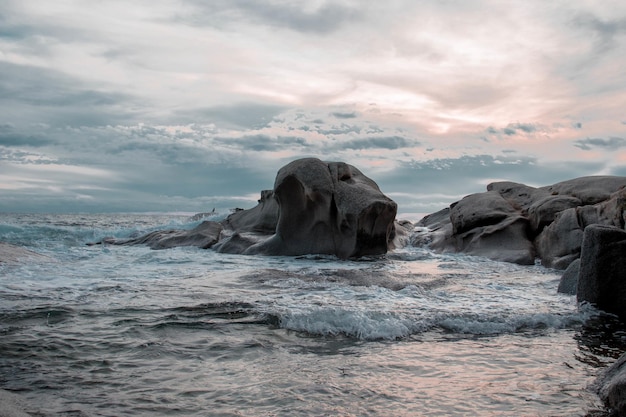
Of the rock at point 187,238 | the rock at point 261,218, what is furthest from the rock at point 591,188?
the rock at point 187,238

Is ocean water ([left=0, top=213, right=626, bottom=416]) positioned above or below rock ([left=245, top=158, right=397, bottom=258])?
below

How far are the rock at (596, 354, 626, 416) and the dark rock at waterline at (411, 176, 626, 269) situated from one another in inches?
397

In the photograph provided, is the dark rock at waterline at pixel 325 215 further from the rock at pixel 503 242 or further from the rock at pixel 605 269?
the rock at pixel 605 269

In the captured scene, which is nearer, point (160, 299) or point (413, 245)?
point (160, 299)

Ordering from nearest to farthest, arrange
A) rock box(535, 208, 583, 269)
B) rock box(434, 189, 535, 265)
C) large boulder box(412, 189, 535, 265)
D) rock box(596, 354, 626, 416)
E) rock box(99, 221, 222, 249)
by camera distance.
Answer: rock box(596, 354, 626, 416) → rock box(535, 208, 583, 269) → rock box(434, 189, 535, 265) → large boulder box(412, 189, 535, 265) → rock box(99, 221, 222, 249)

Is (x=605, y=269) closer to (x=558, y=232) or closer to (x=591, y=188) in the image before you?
(x=558, y=232)

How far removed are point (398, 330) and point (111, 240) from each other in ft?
81.4

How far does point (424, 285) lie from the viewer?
12656mm

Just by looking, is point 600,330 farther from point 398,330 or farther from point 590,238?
point 398,330

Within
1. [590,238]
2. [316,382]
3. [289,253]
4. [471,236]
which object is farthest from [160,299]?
[471,236]

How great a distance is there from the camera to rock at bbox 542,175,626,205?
20.2 meters

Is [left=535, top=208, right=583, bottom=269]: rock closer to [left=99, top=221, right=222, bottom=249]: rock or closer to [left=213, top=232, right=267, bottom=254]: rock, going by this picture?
[left=213, top=232, right=267, bottom=254]: rock

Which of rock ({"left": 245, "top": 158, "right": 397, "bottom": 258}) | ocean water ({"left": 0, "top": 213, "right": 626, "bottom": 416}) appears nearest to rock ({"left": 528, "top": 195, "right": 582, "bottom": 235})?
rock ({"left": 245, "top": 158, "right": 397, "bottom": 258})

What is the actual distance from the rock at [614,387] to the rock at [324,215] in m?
15.3
